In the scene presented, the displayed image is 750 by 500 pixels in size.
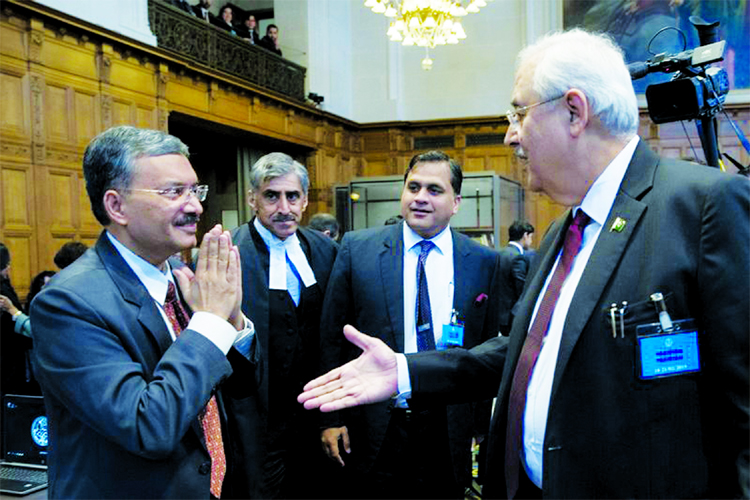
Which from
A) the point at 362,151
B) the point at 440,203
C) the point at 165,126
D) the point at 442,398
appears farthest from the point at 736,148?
the point at 442,398

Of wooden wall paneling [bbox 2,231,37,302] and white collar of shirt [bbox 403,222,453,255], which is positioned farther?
wooden wall paneling [bbox 2,231,37,302]

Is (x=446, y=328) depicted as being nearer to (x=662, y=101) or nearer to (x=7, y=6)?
(x=662, y=101)

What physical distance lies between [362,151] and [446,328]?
12.3 meters

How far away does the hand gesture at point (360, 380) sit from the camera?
1.82 metres

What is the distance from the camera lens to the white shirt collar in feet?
5.15

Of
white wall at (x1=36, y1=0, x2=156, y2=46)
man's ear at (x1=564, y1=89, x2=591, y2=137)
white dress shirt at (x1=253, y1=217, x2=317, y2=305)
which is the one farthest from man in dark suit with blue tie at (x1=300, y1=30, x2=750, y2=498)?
white wall at (x1=36, y1=0, x2=156, y2=46)

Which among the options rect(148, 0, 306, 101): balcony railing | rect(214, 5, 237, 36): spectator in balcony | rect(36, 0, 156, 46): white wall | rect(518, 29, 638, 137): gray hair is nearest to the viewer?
rect(518, 29, 638, 137): gray hair

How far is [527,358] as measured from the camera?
1.63 m

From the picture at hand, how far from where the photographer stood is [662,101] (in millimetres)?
2248

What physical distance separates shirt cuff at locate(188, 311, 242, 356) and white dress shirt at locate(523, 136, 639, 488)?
0.83m

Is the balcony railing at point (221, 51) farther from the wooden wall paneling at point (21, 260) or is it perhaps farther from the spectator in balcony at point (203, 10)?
the wooden wall paneling at point (21, 260)

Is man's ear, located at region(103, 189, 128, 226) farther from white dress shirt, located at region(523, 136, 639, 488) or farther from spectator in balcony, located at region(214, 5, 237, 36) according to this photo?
spectator in balcony, located at region(214, 5, 237, 36)

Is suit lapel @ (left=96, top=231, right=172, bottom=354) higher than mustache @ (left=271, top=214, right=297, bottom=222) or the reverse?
the reverse

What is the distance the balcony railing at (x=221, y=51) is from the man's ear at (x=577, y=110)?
27.5ft
